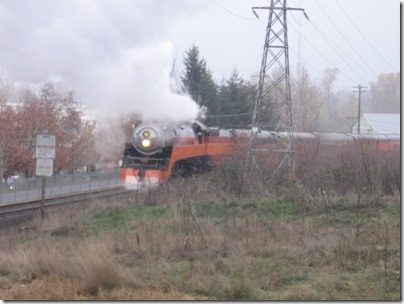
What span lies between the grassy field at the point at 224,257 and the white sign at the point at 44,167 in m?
2.42

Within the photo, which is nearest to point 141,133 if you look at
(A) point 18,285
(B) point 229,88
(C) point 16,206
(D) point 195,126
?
(D) point 195,126

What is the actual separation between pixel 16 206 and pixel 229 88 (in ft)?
103

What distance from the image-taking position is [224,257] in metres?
10.6

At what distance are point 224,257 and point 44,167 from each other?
9076 millimetres

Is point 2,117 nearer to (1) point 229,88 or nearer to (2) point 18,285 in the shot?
(1) point 229,88

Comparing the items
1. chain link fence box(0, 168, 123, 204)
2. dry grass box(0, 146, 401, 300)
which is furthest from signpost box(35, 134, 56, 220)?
chain link fence box(0, 168, 123, 204)

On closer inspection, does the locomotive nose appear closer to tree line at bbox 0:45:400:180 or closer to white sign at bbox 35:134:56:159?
tree line at bbox 0:45:400:180

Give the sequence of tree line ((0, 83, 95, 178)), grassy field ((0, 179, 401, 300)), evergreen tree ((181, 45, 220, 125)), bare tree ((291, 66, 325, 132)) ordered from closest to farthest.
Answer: grassy field ((0, 179, 401, 300)) < tree line ((0, 83, 95, 178)) < evergreen tree ((181, 45, 220, 125)) < bare tree ((291, 66, 325, 132))

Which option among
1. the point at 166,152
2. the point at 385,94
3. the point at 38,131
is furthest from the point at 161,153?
the point at 385,94

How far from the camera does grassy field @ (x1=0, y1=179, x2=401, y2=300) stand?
8.67m

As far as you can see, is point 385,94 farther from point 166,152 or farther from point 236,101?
point 166,152

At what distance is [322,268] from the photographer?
32.2 feet

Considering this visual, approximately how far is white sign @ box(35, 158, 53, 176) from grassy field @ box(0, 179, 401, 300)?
2.42m

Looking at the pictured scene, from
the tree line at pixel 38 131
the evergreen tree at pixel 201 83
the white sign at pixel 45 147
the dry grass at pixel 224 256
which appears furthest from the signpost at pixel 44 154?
the evergreen tree at pixel 201 83
